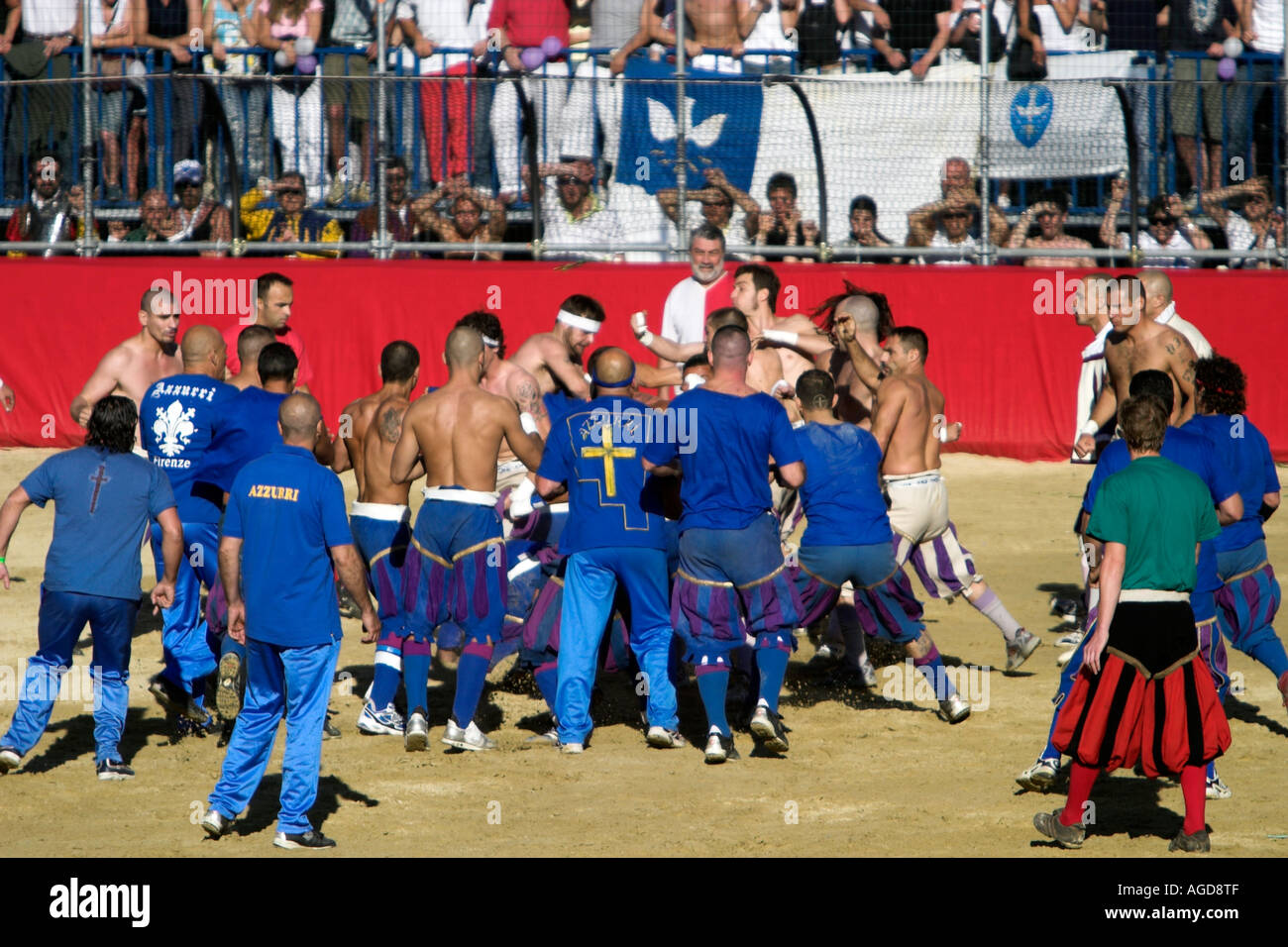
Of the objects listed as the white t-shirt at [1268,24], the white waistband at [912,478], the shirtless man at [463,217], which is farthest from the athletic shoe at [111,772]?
the white t-shirt at [1268,24]

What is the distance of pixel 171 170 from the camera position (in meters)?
15.5

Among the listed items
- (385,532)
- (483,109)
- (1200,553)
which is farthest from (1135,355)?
(483,109)

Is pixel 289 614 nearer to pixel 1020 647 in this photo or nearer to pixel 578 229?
pixel 1020 647

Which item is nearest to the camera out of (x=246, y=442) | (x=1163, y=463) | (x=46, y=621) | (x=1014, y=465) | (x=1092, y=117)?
(x=1163, y=463)

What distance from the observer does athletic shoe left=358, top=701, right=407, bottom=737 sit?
27.7 ft

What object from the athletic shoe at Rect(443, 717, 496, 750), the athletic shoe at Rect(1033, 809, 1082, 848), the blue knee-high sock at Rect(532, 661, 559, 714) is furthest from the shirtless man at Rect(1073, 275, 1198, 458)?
the athletic shoe at Rect(443, 717, 496, 750)

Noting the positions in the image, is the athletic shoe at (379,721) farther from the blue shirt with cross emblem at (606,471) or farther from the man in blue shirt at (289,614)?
the man in blue shirt at (289,614)

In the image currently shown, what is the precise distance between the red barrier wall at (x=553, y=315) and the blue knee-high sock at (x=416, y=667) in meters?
7.62

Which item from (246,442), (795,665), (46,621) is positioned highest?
(246,442)

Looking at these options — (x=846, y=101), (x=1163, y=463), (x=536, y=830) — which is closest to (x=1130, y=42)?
(x=846, y=101)

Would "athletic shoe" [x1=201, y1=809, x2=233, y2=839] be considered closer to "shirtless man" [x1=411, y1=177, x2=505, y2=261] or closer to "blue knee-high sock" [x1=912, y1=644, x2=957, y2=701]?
"blue knee-high sock" [x1=912, y1=644, x2=957, y2=701]

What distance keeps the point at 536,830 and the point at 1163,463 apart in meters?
3.07

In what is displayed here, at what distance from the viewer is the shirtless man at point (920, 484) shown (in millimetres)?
9336

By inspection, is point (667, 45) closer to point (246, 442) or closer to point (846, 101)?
point (846, 101)
